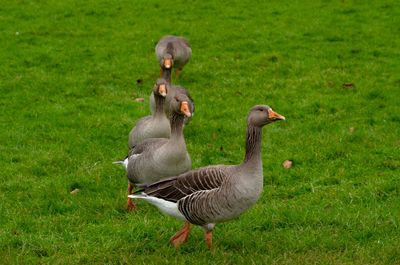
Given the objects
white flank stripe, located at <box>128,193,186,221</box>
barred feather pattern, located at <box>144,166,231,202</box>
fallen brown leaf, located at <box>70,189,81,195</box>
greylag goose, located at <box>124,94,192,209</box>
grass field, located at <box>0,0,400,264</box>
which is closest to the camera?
barred feather pattern, located at <box>144,166,231,202</box>

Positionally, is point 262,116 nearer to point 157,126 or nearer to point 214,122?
point 157,126

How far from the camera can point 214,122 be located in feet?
43.4

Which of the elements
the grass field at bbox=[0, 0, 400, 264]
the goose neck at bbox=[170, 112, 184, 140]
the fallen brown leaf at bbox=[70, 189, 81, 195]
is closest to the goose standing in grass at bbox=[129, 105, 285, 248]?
the grass field at bbox=[0, 0, 400, 264]

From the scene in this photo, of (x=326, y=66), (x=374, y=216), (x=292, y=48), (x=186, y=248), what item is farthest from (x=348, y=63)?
(x=186, y=248)

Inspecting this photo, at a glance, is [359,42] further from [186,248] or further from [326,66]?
[186,248]

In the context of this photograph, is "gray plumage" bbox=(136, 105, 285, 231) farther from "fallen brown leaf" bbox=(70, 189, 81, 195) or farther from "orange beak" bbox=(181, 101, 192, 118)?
"fallen brown leaf" bbox=(70, 189, 81, 195)

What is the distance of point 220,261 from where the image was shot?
7469 millimetres

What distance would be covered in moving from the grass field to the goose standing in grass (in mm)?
471

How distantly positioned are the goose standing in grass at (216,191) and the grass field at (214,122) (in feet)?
1.55

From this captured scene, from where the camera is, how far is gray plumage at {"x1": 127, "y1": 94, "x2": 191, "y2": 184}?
8.71m

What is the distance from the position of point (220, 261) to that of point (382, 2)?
58.3 ft

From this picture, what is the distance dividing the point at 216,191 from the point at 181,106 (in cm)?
182

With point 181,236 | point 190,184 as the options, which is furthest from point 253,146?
point 181,236

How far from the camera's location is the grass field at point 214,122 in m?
8.08
